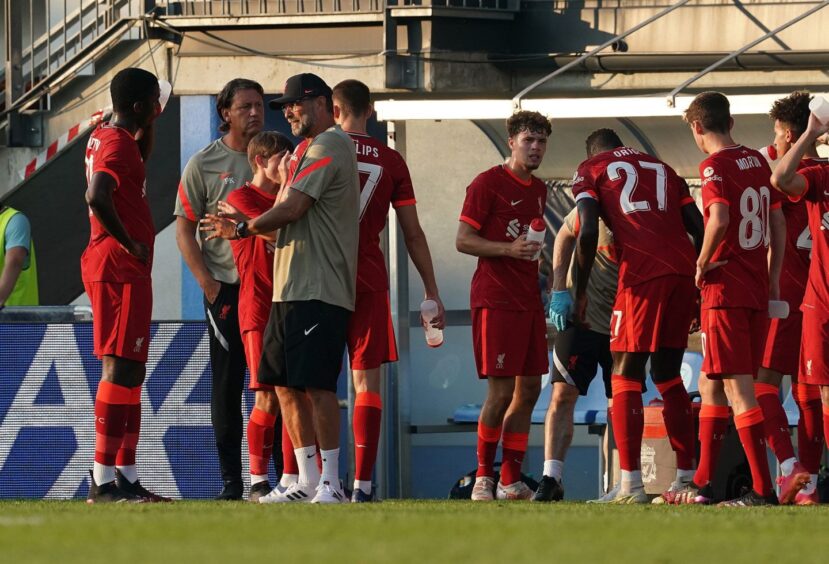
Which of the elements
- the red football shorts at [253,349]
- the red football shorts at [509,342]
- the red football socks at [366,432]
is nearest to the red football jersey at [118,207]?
the red football shorts at [253,349]

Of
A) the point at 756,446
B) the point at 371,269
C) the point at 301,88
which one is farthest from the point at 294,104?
the point at 756,446

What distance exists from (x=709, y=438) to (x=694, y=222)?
1.13 m

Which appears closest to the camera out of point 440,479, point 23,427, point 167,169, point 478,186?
point 478,186

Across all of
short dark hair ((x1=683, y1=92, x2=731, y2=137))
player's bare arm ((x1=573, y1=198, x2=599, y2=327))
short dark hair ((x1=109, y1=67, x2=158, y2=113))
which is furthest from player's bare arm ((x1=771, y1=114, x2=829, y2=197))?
short dark hair ((x1=109, y1=67, x2=158, y2=113))

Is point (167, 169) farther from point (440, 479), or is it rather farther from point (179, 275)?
point (440, 479)

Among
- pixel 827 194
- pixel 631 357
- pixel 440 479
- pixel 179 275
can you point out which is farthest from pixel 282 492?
pixel 179 275

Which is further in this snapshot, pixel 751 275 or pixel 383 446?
pixel 383 446

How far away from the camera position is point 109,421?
8805 millimetres

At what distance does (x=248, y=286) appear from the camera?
367 inches

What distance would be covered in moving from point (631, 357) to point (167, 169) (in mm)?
8089

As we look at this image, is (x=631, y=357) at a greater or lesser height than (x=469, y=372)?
greater

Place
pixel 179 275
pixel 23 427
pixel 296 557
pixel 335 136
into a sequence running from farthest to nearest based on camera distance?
pixel 179 275 < pixel 23 427 < pixel 335 136 < pixel 296 557

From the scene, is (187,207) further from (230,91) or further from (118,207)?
(118,207)

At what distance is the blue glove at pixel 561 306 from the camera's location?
9852 mm
